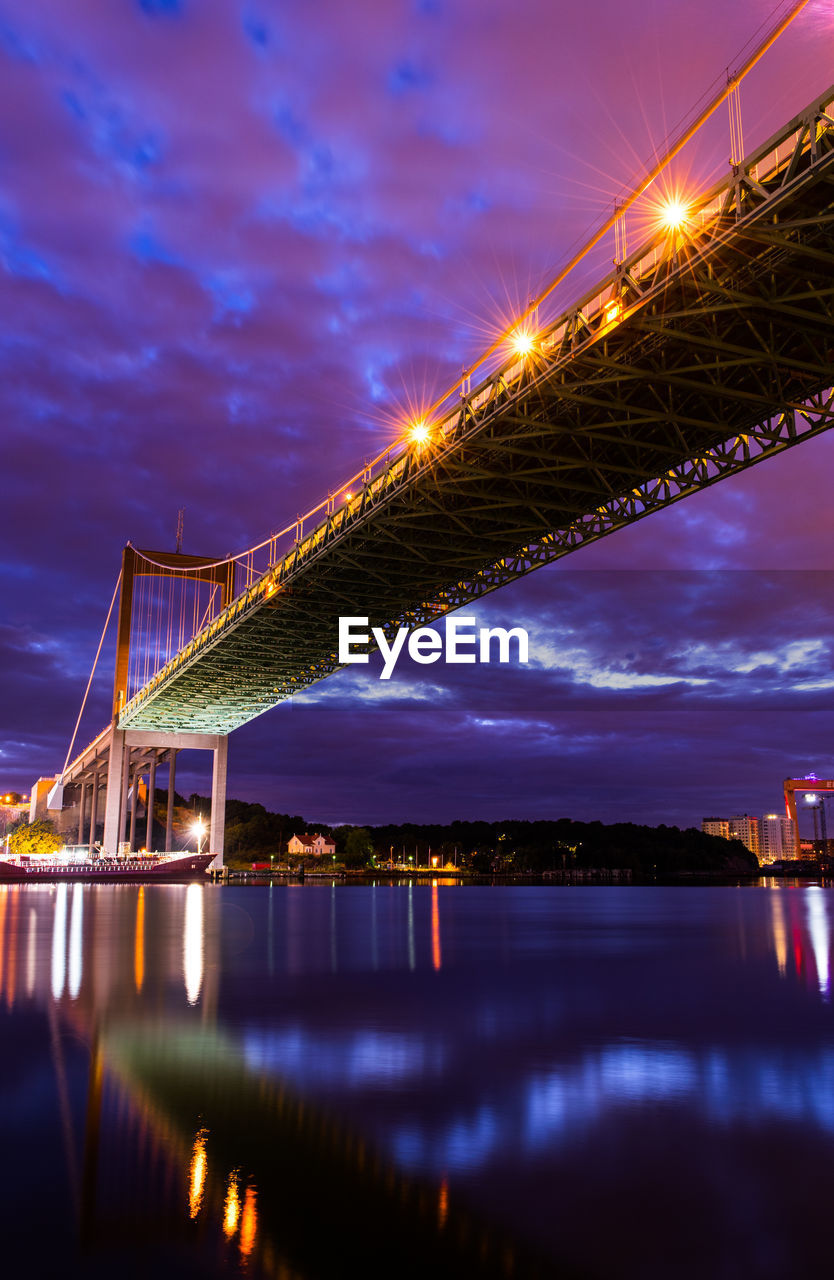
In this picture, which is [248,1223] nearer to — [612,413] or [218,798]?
[612,413]

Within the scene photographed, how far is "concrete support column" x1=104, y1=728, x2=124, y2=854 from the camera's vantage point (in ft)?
225

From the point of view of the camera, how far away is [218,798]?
243 feet

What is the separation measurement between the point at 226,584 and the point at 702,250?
2420 inches

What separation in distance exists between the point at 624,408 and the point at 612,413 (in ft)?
4.89

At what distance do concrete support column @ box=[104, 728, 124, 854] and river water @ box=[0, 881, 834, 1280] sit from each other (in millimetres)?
59127

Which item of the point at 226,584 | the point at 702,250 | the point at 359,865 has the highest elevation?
the point at 226,584

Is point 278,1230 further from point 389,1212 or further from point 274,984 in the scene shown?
point 274,984

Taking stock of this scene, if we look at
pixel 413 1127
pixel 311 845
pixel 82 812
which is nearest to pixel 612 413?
pixel 413 1127

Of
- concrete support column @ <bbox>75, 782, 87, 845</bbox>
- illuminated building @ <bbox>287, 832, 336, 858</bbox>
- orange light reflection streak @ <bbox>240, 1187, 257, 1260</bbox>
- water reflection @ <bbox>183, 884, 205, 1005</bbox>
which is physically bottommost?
water reflection @ <bbox>183, 884, 205, 1005</bbox>

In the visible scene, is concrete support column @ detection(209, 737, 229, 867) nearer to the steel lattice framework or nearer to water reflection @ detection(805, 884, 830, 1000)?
the steel lattice framework

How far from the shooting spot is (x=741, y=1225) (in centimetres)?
391

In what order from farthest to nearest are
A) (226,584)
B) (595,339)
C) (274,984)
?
(226,584) → (595,339) → (274,984)

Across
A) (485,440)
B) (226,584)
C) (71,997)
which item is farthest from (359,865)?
(71,997)

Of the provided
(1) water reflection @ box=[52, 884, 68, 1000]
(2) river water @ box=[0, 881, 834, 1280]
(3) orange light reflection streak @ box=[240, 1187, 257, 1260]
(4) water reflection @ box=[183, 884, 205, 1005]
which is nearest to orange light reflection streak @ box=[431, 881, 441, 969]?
(2) river water @ box=[0, 881, 834, 1280]
